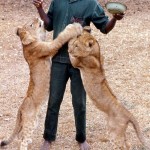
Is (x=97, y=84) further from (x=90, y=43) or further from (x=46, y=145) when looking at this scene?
(x=46, y=145)

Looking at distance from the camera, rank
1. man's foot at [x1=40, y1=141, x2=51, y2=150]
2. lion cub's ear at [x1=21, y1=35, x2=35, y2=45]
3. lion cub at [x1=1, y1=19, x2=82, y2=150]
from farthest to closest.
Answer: man's foot at [x1=40, y1=141, x2=51, y2=150], lion cub's ear at [x1=21, y1=35, x2=35, y2=45], lion cub at [x1=1, y1=19, x2=82, y2=150]

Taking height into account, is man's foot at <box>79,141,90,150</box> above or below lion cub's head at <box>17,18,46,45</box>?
below

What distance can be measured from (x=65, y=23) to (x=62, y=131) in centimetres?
187

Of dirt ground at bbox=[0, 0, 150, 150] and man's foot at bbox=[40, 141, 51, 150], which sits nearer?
man's foot at bbox=[40, 141, 51, 150]

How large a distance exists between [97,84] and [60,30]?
746 millimetres

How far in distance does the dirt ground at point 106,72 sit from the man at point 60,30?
0.56m

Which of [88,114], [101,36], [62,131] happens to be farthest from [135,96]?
[101,36]

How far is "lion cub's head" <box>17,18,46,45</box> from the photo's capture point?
228 inches

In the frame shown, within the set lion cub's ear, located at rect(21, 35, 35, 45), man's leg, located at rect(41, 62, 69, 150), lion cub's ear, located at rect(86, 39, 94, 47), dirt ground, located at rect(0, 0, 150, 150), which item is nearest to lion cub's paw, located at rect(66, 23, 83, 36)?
lion cub's ear, located at rect(86, 39, 94, 47)

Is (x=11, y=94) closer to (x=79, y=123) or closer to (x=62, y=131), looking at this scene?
(x=62, y=131)

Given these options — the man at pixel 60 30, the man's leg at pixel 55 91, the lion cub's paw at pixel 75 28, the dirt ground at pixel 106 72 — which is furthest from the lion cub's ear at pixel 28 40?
the dirt ground at pixel 106 72

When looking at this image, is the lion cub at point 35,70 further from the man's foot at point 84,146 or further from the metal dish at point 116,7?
the man's foot at point 84,146

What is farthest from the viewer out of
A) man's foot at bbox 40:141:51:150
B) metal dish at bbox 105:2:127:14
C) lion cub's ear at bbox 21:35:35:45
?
man's foot at bbox 40:141:51:150

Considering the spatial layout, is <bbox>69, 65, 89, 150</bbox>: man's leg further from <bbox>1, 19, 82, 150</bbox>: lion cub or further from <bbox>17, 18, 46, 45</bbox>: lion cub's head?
<bbox>17, 18, 46, 45</bbox>: lion cub's head
